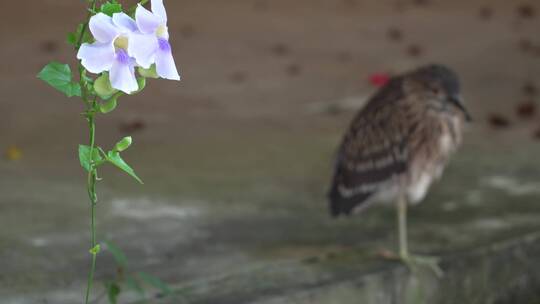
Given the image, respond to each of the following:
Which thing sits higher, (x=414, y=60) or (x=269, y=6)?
(x=269, y=6)

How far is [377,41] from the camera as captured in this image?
927 centimetres

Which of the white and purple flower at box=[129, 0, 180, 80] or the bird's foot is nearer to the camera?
the white and purple flower at box=[129, 0, 180, 80]

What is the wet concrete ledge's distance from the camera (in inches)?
159

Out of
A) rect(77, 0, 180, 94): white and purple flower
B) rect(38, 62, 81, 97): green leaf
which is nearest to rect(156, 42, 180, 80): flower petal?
rect(77, 0, 180, 94): white and purple flower

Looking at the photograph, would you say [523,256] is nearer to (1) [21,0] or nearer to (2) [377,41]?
(2) [377,41]

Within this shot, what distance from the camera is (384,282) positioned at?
14.1ft

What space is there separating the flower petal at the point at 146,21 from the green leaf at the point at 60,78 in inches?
10.8

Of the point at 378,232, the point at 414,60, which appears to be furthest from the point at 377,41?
the point at 378,232

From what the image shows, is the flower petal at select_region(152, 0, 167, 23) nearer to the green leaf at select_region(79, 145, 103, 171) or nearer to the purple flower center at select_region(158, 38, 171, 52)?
the purple flower center at select_region(158, 38, 171, 52)

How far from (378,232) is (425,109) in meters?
0.61

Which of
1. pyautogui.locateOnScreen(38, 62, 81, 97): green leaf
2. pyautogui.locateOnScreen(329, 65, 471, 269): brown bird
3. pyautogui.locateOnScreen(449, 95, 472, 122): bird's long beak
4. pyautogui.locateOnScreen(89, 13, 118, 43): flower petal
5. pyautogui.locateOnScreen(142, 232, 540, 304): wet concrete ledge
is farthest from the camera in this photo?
pyautogui.locateOnScreen(329, 65, 471, 269): brown bird

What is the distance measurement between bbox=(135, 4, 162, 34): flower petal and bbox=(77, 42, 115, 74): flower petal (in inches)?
2.9

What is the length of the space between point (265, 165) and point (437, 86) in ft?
5.00

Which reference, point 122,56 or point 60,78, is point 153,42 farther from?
point 60,78
